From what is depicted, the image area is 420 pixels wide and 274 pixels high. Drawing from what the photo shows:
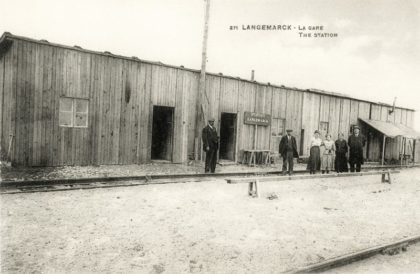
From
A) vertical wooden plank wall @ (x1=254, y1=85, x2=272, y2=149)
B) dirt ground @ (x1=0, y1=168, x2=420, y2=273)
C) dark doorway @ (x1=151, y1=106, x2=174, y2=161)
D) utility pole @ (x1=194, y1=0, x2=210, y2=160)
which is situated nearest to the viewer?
dirt ground @ (x1=0, y1=168, x2=420, y2=273)

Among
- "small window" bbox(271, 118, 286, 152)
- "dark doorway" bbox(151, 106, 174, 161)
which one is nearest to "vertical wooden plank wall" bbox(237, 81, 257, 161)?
"small window" bbox(271, 118, 286, 152)

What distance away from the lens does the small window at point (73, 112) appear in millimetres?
11945

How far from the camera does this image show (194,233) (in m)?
5.68

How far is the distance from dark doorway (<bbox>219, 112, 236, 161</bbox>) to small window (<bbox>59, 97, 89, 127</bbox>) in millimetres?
6830

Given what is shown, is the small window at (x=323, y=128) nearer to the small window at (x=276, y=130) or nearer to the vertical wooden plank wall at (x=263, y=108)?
the small window at (x=276, y=130)

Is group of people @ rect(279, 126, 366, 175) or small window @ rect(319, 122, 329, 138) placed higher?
small window @ rect(319, 122, 329, 138)

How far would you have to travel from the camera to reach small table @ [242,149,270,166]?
16.3 m

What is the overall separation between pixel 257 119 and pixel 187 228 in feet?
38.6

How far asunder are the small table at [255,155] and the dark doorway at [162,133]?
3772mm

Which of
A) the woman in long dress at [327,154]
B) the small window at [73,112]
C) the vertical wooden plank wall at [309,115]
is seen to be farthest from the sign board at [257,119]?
the small window at [73,112]

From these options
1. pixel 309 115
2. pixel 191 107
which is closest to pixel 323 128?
pixel 309 115

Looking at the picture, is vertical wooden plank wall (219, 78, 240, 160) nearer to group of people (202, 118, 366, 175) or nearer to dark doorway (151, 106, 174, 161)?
dark doorway (151, 106, 174, 161)

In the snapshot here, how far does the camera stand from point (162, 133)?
15680 mm

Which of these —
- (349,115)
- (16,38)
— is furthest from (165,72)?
(349,115)
